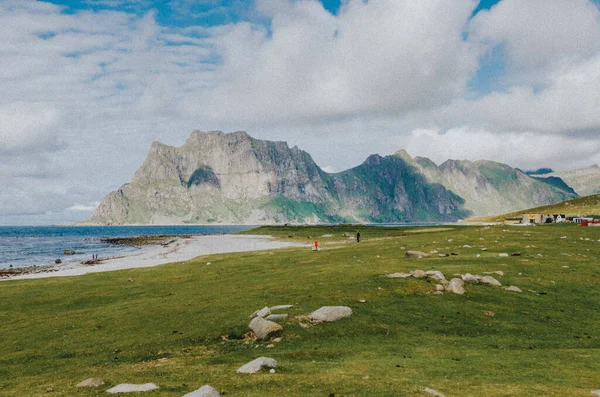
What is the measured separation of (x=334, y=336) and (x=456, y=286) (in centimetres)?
1389

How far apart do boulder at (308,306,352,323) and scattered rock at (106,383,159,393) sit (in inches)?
484

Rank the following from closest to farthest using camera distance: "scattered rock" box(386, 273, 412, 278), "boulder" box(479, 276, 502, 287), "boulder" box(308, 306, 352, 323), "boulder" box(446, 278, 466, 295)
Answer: "boulder" box(308, 306, 352, 323)
"boulder" box(446, 278, 466, 295)
"boulder" box(479, 276, 502, 287)
"scattered rock" box(386, 273, 412, 278)

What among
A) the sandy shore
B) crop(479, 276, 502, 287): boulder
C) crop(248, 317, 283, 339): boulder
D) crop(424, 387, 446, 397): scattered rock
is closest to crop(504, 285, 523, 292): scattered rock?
crop(479, 276, 502, 287): boulder

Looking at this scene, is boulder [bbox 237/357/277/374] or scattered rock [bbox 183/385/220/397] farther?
boulder [bbox 237/357/277/374]

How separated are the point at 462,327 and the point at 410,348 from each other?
583 centimetres

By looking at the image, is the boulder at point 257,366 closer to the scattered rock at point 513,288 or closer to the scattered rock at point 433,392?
the scattered rock at point 433,392

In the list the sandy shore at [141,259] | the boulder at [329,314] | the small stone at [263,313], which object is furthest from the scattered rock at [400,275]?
the sandy shore at [141,259]

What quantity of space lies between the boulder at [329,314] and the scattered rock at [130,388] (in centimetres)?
1230

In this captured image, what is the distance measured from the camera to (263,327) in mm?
24094

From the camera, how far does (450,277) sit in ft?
120

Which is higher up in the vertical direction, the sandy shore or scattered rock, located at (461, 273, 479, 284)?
scattered rock, located at (461, 273, 479, 284)

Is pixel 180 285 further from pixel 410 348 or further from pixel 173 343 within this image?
pixel 410 348

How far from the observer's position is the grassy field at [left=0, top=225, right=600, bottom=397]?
51.9ft

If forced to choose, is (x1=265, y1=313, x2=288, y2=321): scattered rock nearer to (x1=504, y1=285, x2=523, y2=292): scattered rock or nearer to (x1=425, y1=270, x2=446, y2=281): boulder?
(x1=425, y1=270, x2=446, y2=281): boulder
